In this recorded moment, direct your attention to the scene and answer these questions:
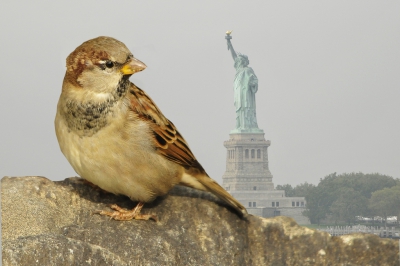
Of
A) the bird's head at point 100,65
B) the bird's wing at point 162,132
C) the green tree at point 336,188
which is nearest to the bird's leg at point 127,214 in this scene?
the bird's wing at point 162,132

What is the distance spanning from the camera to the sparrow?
4707mm

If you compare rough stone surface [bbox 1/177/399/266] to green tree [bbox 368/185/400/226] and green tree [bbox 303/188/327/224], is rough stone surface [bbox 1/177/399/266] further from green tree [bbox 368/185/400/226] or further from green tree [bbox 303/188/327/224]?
green tree [bbox 303/188/327/224]

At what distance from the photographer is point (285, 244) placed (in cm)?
549

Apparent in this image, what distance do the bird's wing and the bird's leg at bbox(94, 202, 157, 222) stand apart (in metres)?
0.46

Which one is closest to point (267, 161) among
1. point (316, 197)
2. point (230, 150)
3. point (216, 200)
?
point (230, 150)

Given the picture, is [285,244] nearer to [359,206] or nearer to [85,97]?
[85,97]

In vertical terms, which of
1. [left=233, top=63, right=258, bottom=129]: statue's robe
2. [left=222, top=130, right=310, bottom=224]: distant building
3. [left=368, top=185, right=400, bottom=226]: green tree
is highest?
[left=233, top=63, right=258, bottom=129]: statue's robe

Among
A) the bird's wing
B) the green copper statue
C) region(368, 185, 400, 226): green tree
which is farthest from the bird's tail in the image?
the green copper statue

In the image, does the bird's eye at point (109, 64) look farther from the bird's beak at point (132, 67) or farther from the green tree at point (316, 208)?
the green tree at point (316, 208)

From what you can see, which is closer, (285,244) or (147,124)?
(147,124)

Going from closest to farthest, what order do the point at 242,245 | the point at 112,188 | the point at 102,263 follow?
the point at 102,263, the point at 112,188, the point at 242,245

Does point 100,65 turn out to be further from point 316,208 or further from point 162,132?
point 316,208

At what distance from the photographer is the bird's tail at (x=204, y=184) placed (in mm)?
5426

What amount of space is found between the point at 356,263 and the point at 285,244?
1.81 ft
